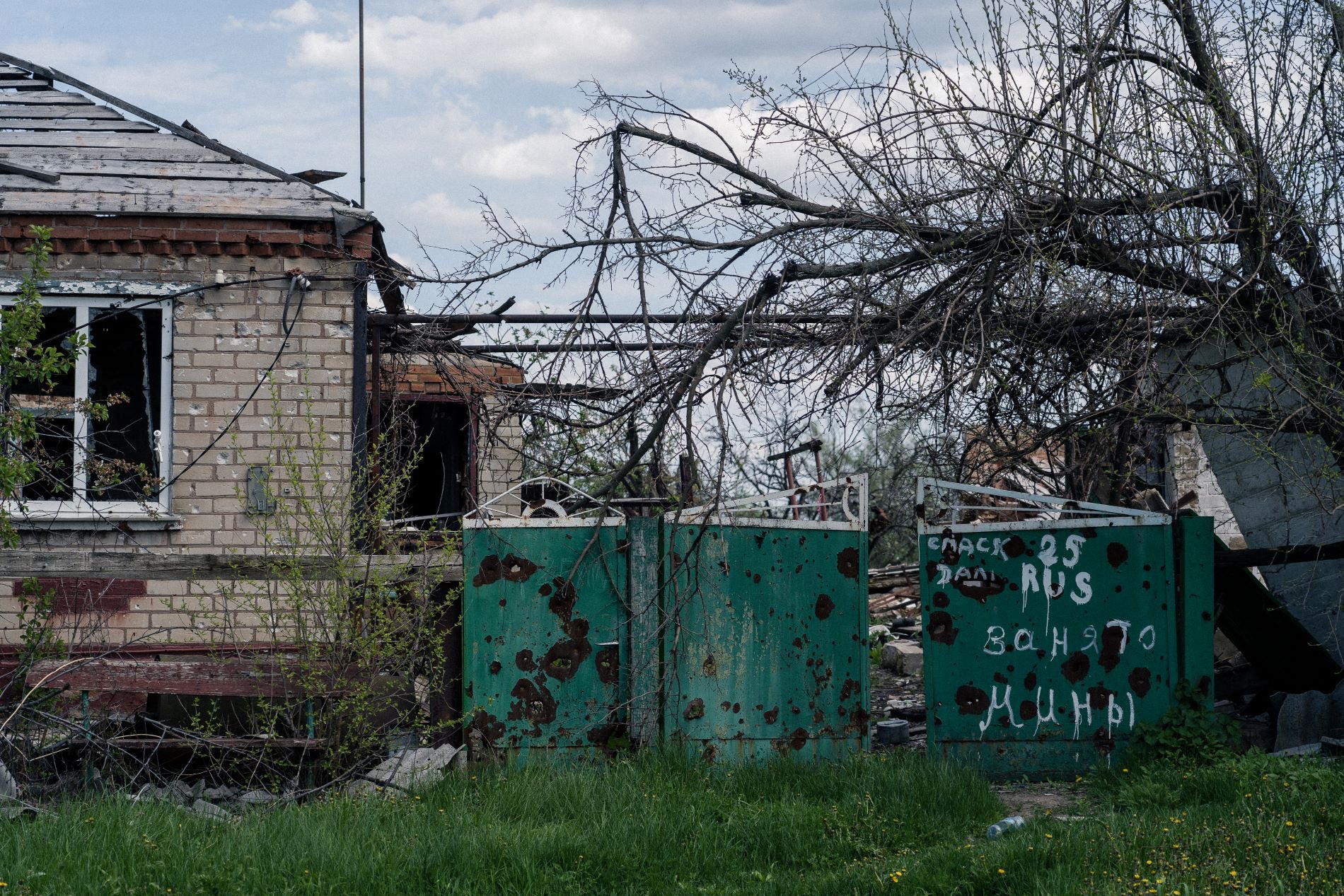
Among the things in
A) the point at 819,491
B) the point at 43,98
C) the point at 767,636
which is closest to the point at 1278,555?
the point at 819,491

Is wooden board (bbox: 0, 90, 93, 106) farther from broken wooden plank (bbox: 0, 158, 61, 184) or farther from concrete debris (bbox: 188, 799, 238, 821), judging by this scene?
concrete debris (bbox: 188, 799, 238, 821)

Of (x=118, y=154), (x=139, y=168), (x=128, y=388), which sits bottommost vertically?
(x=128, y=388)

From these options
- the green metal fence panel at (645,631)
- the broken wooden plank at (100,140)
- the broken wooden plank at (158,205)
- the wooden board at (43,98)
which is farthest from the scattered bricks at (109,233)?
the green metal fence panel at (645,631)

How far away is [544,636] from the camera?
260 inches

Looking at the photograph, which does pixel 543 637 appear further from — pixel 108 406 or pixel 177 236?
pixel 177 236

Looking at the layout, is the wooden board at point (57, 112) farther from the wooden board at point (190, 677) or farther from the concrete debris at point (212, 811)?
the concrete debris at point (212, 811)

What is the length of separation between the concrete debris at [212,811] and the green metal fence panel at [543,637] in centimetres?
147

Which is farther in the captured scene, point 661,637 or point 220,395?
point 220,395

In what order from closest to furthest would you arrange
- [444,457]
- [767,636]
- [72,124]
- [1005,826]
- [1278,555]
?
[1005,826] → [767,636] → [1278,555] → [72,124] → [444,457]

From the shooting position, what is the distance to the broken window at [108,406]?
25.9 ft

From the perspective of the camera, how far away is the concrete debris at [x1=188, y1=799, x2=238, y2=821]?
524cm

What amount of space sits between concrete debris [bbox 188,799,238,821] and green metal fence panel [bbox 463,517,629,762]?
1468 millimetres

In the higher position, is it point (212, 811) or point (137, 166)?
point (137, 166)

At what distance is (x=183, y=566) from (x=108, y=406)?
6.61 ft
